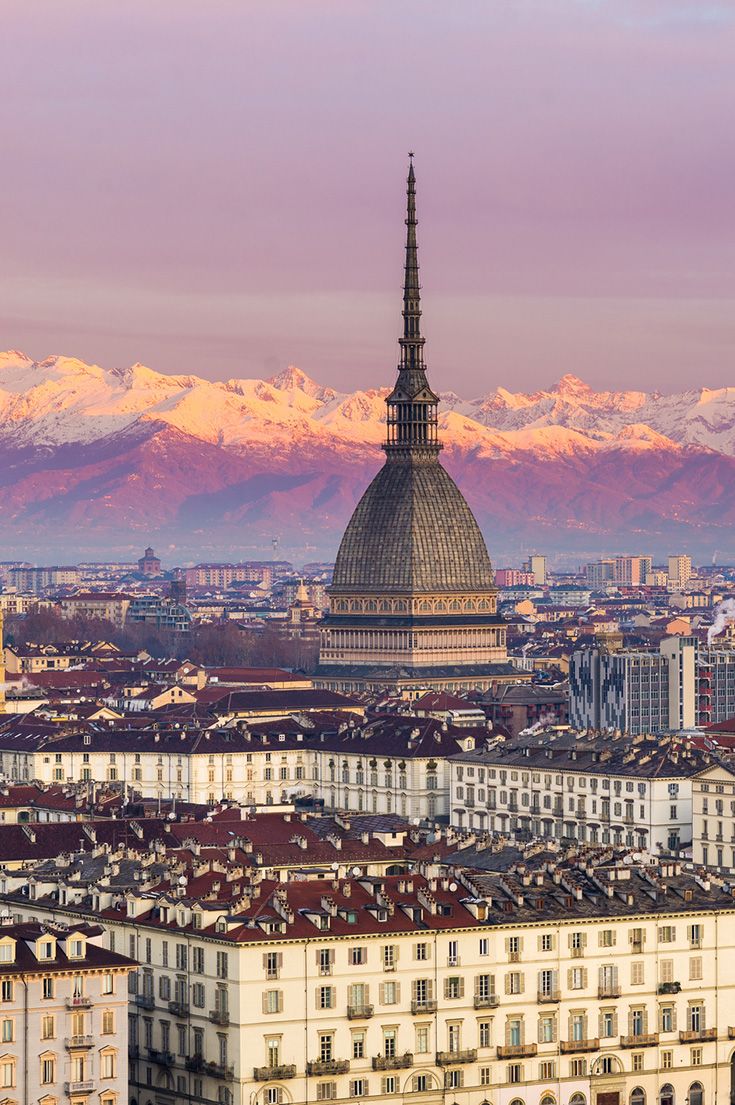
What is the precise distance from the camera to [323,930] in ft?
232

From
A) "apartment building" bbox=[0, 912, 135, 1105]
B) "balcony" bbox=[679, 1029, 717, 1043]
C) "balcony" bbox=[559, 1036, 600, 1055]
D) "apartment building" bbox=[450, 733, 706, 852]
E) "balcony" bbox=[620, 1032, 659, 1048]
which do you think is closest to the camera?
"apartment building" bbox=[0, 912, 135, 1105]

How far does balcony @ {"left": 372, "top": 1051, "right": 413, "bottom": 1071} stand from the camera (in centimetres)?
7075

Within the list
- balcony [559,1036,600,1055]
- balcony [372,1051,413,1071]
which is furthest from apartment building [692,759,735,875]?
balcony [372,1051,413,1071]

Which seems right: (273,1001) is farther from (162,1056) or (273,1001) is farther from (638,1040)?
(638,1040)

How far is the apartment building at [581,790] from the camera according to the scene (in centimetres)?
10781

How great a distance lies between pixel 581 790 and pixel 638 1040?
38.2 metres

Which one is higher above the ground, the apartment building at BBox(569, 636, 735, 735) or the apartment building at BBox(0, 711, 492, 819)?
the apartment building at BBox(569, 636, 735, 735)

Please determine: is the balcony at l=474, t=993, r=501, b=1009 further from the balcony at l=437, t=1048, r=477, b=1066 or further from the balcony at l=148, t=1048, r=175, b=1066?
the balcony at l=148, t=1048, r=175, b=1066

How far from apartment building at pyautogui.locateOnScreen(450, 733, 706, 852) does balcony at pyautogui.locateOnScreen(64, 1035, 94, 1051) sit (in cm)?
3602

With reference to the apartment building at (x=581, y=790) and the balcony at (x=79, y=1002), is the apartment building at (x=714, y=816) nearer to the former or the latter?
the apartment building at (x=581, y=790)

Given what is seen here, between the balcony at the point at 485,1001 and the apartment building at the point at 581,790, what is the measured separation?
96.6 ft

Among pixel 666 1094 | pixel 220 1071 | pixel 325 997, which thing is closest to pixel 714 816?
pixel 666 1094

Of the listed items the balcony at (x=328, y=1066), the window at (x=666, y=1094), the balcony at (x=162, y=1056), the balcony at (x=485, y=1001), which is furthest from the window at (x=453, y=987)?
the balcony at (x=162, y=1056)

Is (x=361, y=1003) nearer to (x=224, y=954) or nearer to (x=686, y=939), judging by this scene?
(x=224, y=954)
